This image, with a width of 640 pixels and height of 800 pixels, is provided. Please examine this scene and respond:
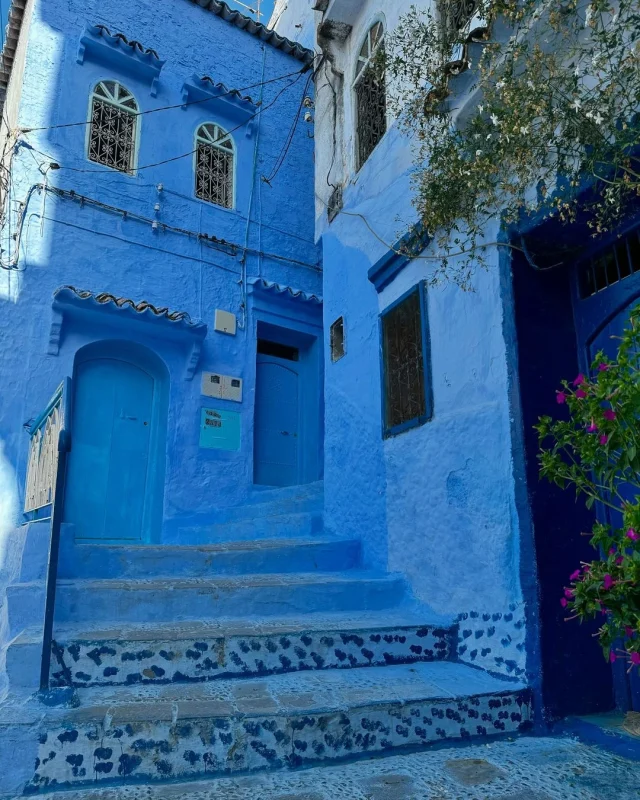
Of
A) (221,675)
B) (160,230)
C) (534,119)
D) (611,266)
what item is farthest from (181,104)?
(221,675)

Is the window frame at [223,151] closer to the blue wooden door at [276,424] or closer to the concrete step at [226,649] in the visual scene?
the blue wooden door at [276,424]

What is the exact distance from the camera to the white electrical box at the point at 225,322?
7.89 m

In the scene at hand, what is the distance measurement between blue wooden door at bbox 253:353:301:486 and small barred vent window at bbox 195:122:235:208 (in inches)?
88.9

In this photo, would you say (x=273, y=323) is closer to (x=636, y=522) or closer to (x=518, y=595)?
(x=518, y=595)

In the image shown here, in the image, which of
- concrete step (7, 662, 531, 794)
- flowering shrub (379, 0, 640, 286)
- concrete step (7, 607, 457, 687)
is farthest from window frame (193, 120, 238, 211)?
concrete step (7, 662, 531, 794)

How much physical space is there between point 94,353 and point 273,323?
2.36 metres

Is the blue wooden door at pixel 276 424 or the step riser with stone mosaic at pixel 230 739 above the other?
the blue wooden door at pixel 276 424

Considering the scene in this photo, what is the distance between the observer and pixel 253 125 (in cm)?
901

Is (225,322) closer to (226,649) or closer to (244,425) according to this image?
(244,425)

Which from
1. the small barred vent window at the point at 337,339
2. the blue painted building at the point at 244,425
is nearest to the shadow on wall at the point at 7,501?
the blue painted building at the point at 244,425

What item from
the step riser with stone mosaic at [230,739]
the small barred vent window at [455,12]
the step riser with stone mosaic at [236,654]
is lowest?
the step riser with stone mosaic at [230,739]

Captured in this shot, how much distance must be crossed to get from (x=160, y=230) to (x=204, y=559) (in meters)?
5.07

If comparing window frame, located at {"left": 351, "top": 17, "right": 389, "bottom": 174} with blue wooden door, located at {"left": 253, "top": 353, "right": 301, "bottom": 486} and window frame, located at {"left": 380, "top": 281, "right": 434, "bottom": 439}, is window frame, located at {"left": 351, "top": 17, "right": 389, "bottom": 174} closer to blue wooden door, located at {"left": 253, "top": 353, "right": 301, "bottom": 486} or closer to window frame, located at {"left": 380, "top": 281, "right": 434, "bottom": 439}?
window frame, located at {"left": 380, "top": 281, "right": 434, "bottom": 439}

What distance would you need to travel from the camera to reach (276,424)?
8.40 metres
